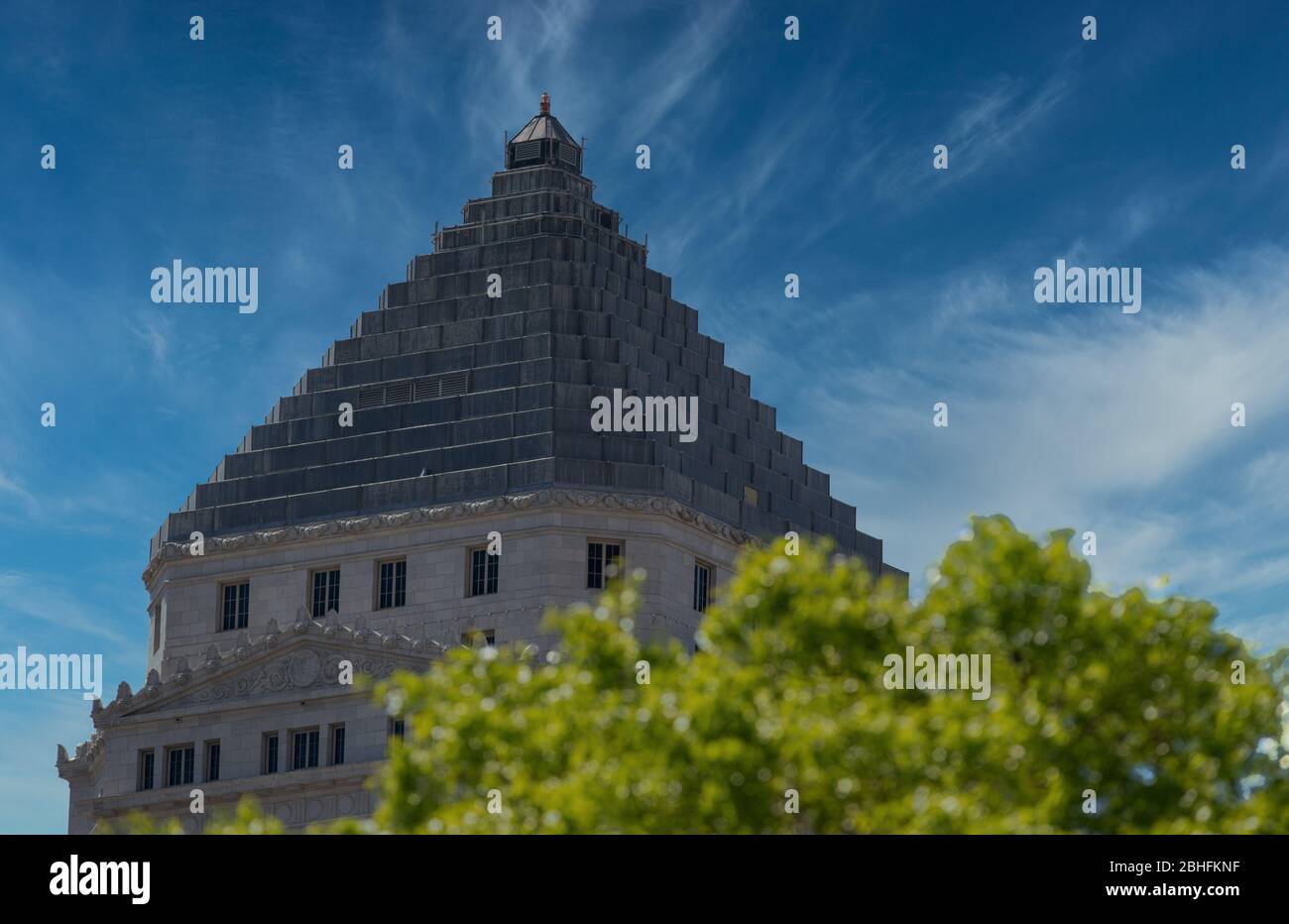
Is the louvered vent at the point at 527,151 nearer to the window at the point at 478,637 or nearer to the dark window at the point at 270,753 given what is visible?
the window at the point at 478,637

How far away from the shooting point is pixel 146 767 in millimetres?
110125

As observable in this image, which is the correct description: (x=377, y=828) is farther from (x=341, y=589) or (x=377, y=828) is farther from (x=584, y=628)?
(x=341, y=589)

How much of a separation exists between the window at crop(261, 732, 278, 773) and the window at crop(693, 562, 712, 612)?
19.1 metres

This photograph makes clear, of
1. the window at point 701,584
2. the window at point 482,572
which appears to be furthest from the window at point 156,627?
the window at point 701,584

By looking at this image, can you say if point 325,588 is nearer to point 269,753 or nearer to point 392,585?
point 392,585

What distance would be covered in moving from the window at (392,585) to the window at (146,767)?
12.2 meters

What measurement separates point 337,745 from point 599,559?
14601 mm

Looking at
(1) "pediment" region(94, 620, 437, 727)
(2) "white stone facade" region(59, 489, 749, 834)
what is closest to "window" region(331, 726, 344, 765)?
(2) "white stone facade" region(59, 489, 749, 834)

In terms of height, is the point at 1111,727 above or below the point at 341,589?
below

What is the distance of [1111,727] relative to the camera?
53156 mm
